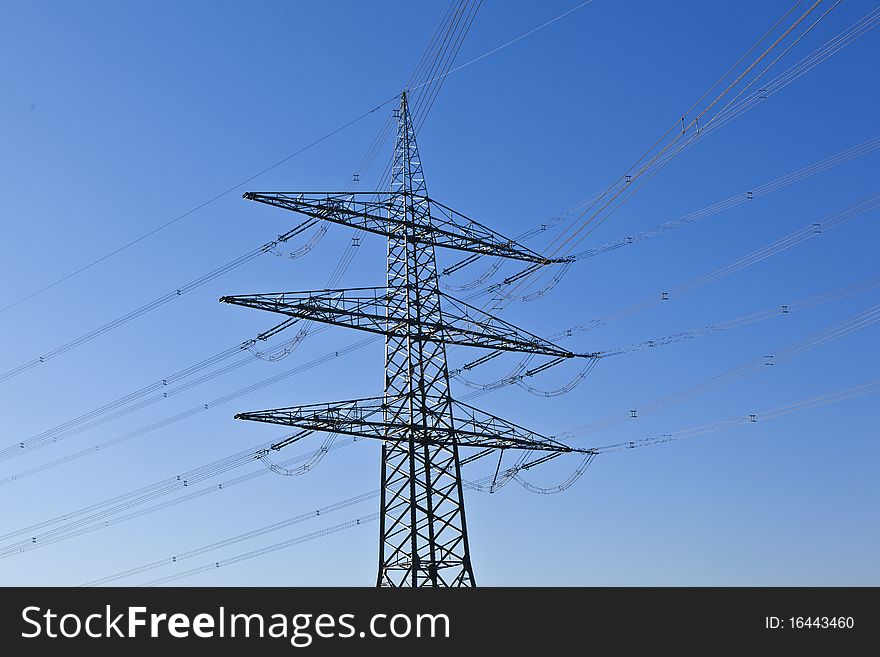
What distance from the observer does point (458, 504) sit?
104ft

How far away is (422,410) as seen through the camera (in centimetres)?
3222
